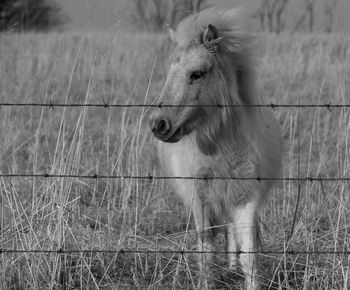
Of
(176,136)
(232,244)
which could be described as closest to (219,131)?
(176,136)

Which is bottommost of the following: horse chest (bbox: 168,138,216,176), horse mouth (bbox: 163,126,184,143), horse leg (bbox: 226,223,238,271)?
horse leg (bbox: 226,223,238,271)

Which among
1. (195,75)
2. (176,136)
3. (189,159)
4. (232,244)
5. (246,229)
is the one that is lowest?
(232,244)

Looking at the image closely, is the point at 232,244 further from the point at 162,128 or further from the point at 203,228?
the point at 162,128

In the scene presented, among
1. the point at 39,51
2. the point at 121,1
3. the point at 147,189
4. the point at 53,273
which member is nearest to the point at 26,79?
the point at 39,51

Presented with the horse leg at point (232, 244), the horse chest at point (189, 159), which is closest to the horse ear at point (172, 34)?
the horse chest at point (189, 159)

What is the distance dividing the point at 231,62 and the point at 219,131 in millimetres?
434

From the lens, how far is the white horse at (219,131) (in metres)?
3.64

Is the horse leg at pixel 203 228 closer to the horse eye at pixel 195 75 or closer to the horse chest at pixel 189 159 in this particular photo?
the horse chest at pixel 189 159

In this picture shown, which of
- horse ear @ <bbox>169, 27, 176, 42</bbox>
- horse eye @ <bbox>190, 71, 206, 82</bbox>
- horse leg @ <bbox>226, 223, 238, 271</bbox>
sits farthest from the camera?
horse leg @ <bbox>226, 223, 238, 271</bbox>

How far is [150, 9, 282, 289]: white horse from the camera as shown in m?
3.64

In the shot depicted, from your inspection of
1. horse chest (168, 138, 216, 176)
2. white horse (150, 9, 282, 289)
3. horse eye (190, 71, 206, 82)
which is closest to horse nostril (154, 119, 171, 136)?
white horse (150, 9, 282, 289)

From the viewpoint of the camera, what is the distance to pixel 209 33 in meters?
3.68

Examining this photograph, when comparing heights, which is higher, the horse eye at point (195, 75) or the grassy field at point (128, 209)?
the horse eye at point (195, 75)

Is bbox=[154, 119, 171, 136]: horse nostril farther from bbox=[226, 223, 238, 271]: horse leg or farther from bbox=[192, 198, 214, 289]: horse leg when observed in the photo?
bbox=[226, 223, 238, 271]: horse leg
